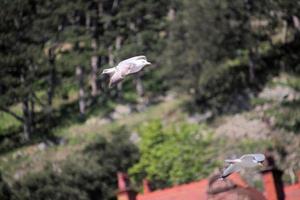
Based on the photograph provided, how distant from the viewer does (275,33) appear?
69125 millimetres

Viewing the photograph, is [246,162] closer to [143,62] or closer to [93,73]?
[143,62]

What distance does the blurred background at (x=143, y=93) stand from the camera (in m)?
58.5

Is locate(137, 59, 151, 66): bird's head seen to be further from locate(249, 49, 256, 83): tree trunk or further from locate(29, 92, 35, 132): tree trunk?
locate(29, 92, 35, 132): tree trunk

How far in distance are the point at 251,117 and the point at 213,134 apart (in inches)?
96.5

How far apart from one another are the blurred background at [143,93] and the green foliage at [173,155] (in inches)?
3.3

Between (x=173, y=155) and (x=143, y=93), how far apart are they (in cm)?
1475

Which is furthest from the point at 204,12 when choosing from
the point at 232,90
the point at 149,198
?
the point at 149,198

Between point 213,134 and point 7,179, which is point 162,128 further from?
point 7,179

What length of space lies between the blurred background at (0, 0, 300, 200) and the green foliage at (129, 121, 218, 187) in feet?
0.27

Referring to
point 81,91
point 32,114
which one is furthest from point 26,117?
point 81,91

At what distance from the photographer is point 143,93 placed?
2894 inches

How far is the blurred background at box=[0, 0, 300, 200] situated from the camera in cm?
5847

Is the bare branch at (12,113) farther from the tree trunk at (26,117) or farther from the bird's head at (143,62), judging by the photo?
the bird's head at (143,62)

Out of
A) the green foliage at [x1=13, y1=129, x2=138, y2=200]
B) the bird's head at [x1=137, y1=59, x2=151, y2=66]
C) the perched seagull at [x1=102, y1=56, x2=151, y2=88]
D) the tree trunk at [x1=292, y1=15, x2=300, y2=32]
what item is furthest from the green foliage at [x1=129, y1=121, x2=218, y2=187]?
the bird's head at [x1=137, y1=59, x2=151, y2=66]
